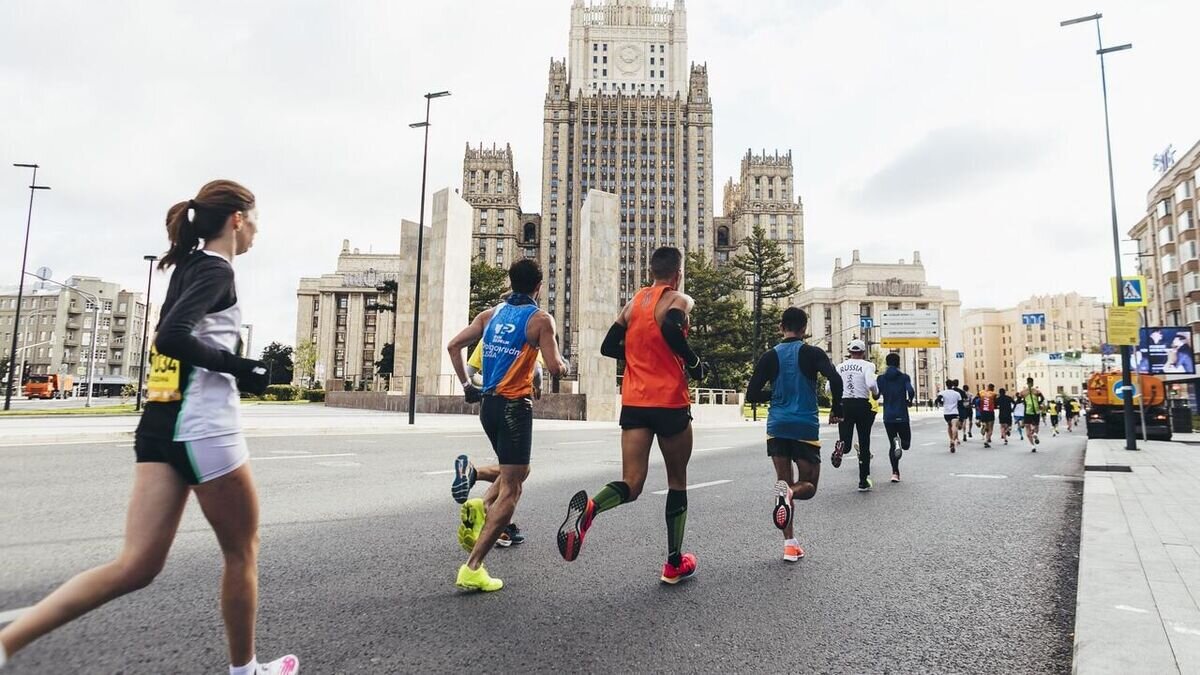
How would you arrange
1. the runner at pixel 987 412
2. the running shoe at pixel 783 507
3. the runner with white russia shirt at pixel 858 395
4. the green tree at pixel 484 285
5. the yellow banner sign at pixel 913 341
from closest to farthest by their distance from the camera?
1. the running shoe at pixel 783 507
2. the runner with white russia shirt at pixel 858 395
3. the runner at pixel 987 412
4. the yellow banner sign at pixel 913 341
5. the green tree at pixel 484 285

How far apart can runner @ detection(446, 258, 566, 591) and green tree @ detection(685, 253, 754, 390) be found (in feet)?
155

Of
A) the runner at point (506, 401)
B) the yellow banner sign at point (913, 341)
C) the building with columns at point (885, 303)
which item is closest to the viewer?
the runner at point (506, 401)

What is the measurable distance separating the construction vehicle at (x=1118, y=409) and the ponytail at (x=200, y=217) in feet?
81.0

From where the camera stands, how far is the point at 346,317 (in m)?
120

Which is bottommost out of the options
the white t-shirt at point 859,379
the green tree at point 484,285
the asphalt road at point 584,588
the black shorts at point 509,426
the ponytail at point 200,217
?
the asphalt road at point 584,588

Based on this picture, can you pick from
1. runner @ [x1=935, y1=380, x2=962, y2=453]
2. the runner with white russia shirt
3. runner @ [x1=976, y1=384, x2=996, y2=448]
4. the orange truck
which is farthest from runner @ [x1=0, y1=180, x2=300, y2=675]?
the orange truck

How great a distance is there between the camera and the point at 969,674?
269 centimetres

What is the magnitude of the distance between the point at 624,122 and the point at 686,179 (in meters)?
13.9

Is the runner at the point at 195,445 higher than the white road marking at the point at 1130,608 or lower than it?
higher

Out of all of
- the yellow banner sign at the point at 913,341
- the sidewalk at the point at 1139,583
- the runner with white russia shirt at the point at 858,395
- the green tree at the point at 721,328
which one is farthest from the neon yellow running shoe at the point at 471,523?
the yellow banner sign at the point at 913,341

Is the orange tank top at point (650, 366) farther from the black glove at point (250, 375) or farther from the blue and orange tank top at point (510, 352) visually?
the black glove at point (250, 375)

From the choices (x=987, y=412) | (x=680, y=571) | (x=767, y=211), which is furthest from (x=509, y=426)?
(x=767, y=211)

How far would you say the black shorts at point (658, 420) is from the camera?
3.96 meters

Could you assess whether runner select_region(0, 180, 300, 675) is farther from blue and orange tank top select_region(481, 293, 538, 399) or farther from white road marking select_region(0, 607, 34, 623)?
blue and orange tank top select_region(481, 293, 538, 399)
